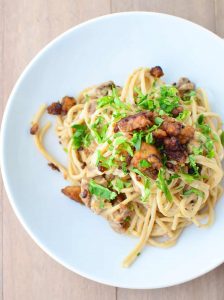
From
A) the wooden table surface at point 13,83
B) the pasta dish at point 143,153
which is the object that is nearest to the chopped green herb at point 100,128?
the pasta dish at point 143,153

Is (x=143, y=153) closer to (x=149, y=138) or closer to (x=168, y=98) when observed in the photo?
(x=149, y=138)

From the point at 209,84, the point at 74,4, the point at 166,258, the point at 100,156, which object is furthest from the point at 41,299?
the point at 74,4

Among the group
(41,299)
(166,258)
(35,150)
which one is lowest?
(41,299)

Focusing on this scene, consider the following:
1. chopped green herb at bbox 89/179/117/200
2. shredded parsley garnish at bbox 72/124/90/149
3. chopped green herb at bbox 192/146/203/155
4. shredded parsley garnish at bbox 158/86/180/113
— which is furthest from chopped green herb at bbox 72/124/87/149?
chopped green herb at bbox 192/146/203/155

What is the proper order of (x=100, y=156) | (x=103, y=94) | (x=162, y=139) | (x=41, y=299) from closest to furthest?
1. (x=162, y=139)
2. (x=100, y=156)
3. (x=103, y=94)
4. (x=41, y=299)

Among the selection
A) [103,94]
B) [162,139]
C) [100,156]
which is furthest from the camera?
[103,94]

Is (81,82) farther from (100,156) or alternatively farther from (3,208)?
(3,208)

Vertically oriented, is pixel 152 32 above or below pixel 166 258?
above

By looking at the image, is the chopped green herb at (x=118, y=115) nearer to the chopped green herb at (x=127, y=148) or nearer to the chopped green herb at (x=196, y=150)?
the chopped green herb at (x=127, y=148)
